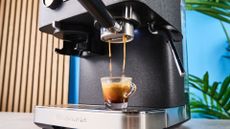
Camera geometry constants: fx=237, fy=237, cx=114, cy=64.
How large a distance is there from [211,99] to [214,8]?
1.51ft

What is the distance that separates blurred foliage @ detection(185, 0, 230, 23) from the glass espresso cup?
0.87 m

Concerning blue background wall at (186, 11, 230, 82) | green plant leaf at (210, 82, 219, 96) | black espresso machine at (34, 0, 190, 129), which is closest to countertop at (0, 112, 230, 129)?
black espresso machine at (34, 0, 190, 129)

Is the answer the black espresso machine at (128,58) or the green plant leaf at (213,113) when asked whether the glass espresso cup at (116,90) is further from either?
the green plant leaf at (213,113)

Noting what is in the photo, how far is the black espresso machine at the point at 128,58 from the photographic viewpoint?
1.45 feet

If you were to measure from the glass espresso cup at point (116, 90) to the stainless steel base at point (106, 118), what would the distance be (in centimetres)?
2

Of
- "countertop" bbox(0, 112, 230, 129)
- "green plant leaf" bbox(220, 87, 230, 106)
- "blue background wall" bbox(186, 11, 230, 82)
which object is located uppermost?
"blue background wall" bbox(186, 11, 230, 82)

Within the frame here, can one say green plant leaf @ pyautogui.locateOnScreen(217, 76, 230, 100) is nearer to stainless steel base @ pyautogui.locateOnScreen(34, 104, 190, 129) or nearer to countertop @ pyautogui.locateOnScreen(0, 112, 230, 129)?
countertop @ pyautogui.locateOnScreen(0, 112, 230, 129)

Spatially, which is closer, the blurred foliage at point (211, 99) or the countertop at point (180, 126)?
the countertop at point (180, 126)

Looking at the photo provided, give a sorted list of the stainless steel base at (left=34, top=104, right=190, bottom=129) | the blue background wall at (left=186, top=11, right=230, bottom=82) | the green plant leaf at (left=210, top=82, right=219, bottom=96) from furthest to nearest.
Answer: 1. the blue background wall at (left=186, top=11, right=230, bottom=82)
2. the green plant leaf at (left=210, top=82, right=219, bottom=96)
3. the stainless steel base at (left=34, top=104, right=190, bottom=129)

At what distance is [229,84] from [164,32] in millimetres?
778

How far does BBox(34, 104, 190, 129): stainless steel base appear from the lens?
16.1 inches

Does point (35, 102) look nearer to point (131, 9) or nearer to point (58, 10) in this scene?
point (58, 10)

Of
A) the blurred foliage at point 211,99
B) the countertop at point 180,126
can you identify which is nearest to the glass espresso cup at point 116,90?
the countertop at point 180,126

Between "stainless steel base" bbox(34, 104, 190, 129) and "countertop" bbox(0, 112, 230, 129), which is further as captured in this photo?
"countertop" bbox(0, 112, 230, 129)
